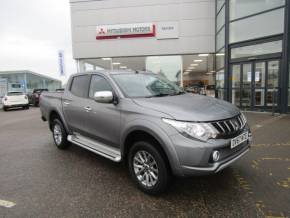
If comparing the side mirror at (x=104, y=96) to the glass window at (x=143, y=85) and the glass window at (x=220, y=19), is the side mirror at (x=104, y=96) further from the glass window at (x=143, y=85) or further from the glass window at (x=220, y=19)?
Result: the glass window at (x=220, y=19)

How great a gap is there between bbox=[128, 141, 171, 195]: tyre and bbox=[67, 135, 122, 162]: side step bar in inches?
12.5

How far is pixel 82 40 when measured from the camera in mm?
14562

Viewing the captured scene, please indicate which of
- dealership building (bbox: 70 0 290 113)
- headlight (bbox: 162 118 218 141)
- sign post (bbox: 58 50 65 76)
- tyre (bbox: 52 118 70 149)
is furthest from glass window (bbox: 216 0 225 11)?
sign post (bbox: 58 50 65 76)

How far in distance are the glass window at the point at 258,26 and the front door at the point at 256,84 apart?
48.7 inches

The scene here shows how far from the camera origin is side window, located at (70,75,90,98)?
164 inches

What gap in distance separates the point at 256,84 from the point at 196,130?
8.77 meters

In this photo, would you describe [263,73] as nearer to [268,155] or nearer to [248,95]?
[248,95]

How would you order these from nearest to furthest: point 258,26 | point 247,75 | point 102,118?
point 102,118
point 258,26
point 247,75

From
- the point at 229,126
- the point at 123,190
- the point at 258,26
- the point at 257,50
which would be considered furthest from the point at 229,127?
the point at 258,26

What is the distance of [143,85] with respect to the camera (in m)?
3.70

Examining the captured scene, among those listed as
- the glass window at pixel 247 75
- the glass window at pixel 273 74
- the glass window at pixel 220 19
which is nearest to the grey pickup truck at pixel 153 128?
the glass window at pixel 273 74

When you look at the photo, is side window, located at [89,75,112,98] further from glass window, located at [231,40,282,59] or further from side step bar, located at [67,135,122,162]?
glass window, located at [231,40,282,59]

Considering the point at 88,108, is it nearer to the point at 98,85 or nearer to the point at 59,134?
the point at 98,85

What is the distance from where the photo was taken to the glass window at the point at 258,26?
345 inches
